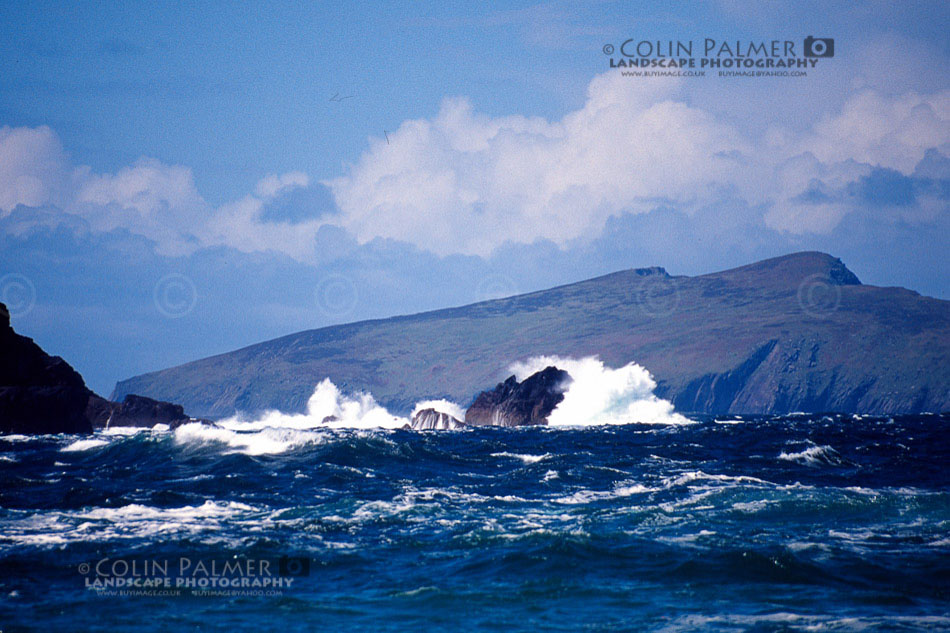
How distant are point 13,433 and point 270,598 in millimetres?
56414

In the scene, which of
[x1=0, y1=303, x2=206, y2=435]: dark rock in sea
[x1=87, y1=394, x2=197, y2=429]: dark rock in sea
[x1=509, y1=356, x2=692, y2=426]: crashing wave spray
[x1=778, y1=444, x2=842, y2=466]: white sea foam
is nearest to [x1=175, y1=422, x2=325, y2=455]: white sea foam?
[x1=778, y1=444, x2=842, y2=466]: white sea foam

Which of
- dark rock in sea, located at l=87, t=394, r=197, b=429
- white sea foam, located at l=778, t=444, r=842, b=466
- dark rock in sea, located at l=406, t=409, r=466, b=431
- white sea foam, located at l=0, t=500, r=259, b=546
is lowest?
white sea foam, located at l=0, t=500, r=259, b=546

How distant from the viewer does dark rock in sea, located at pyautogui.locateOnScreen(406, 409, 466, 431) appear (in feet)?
295

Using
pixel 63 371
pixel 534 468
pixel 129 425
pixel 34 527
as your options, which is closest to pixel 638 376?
pixel 129 425

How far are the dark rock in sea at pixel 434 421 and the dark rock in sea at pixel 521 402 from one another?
4.81 metres

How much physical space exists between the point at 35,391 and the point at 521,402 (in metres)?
49.6

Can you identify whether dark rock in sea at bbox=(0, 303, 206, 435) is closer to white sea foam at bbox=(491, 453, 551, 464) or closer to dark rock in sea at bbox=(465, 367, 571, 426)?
white sea foam at bbox=(491, 453, 551, 464)

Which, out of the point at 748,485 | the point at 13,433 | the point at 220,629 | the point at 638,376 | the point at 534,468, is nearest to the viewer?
the point at 220,629

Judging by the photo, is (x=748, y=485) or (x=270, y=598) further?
(x=748, y=485)

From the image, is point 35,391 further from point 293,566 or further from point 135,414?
point 293,566

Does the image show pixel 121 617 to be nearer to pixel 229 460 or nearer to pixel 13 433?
pixel 229 460

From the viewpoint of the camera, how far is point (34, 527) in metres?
24.3

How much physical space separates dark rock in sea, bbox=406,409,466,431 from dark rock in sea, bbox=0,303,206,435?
110ft

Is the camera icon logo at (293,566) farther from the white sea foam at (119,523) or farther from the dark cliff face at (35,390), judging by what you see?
the dark cliff face at (35,390)
